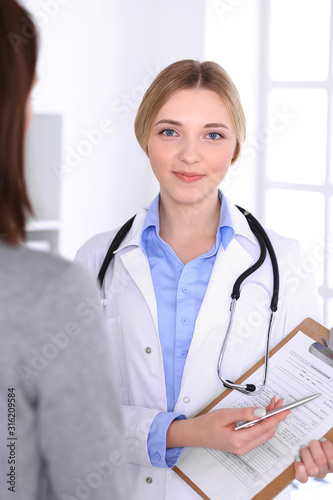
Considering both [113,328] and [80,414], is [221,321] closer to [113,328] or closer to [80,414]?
[113,328]

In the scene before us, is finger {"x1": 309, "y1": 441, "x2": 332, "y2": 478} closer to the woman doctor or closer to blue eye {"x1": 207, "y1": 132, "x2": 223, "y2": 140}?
the woman doctor

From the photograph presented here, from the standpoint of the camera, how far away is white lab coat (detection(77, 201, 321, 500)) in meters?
1.34

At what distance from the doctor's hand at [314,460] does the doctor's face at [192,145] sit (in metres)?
0.62

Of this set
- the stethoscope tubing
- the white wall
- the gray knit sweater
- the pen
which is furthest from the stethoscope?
the white wall

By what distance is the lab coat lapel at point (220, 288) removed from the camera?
1.36 m

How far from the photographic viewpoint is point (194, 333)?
136 cm

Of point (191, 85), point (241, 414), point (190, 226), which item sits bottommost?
point (241, 414)

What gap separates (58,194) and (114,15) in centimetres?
101

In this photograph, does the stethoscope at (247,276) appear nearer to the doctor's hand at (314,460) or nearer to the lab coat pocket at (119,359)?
the lab coat pocket at (119,359)

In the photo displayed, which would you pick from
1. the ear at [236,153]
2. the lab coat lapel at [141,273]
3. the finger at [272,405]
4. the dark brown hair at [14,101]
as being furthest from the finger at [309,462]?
the dark brown hair at [14,101]

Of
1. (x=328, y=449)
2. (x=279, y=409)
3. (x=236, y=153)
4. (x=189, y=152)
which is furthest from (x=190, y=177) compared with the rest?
(x=328, y=449)

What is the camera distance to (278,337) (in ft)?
4.66

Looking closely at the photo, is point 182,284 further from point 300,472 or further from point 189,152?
point 300,472

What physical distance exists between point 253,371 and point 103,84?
2213 millimetres
